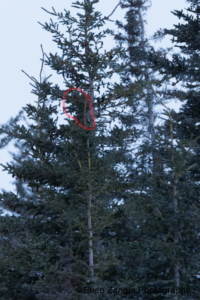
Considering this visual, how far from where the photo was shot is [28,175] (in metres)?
8.35

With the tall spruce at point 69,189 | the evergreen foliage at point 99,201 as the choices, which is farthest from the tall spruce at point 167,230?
the tall spruce at point 69,189

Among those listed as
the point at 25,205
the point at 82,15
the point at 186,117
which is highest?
the point at 82,15

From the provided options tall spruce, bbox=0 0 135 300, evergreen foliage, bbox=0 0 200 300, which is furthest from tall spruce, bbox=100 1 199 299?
tall spruce, bbox=0 0 135 300

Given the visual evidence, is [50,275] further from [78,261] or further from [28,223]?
[28,223]

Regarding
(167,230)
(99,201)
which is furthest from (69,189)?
(167,230)

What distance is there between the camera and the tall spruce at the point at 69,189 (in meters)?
6.46

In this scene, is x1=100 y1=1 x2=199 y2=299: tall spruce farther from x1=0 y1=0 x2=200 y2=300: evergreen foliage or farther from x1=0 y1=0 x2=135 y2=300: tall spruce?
x1=0 y1=0 x2=135 y2=300: tall spruce

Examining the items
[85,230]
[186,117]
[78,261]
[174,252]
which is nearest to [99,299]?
[78,261]

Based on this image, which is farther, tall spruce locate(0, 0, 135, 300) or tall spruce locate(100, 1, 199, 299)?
tall spruce locate(0, 0, 135, 300)

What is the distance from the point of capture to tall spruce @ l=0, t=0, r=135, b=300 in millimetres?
6457

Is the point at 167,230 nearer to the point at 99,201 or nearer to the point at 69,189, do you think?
the point at 99,201

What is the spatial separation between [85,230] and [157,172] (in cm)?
228

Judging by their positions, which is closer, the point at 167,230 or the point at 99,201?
the point at 167,230

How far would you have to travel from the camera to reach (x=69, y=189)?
8.29m
